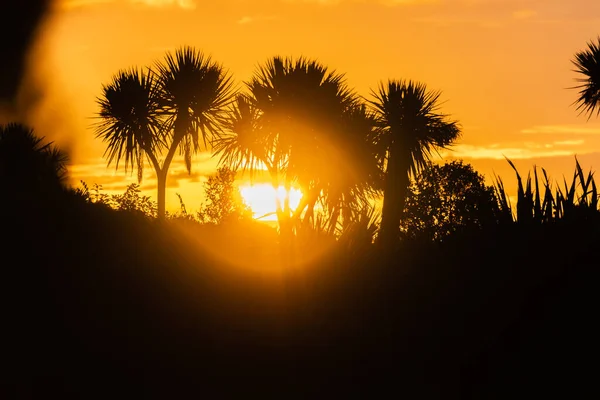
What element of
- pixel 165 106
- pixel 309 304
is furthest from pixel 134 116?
pixel 309 304

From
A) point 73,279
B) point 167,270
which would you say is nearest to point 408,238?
point 167,270

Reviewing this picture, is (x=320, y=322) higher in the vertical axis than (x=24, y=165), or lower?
lower

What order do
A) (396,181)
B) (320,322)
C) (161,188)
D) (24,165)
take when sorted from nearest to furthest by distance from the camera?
(320,322)
(24,165)
(161,188)
(396,181)

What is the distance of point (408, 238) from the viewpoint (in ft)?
26.0

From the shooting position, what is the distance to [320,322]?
697 cm

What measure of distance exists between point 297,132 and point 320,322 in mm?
24426

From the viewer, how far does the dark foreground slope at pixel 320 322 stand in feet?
20.0

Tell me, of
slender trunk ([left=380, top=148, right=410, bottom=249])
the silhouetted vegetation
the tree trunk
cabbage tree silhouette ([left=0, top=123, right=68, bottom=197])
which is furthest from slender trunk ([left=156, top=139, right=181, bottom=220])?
the silhouetted vegetation

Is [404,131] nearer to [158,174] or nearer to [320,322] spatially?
[158,174]

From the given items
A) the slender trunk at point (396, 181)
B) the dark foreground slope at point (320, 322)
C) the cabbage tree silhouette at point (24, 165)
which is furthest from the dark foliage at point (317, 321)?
the slender trunk at point (396, 181)

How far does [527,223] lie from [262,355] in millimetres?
2630

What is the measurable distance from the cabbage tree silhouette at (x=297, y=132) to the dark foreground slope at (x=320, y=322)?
73.1 feet

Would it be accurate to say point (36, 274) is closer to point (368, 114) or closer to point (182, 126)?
point (182, 126)

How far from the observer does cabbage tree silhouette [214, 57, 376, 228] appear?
3098 cm
